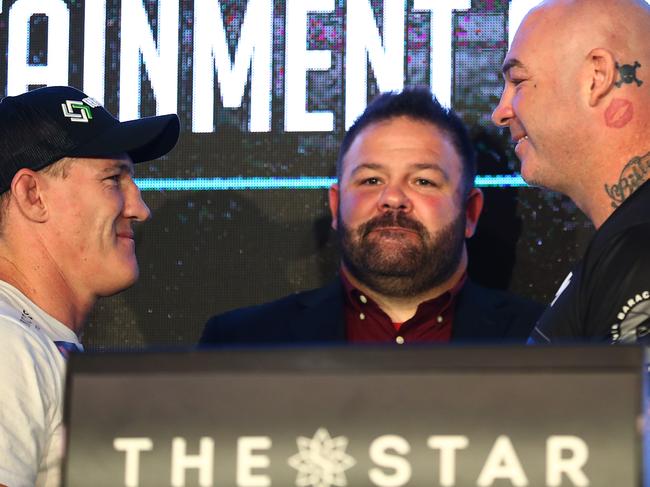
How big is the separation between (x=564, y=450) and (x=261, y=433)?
25 cm

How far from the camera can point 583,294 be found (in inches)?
A: 64.8

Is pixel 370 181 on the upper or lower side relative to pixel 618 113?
lower

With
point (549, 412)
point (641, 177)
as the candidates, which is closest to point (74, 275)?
point (641, 177)

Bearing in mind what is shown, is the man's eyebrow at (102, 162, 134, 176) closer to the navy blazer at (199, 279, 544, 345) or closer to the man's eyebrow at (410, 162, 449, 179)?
the navy blazer at (199, 279, 544, 345)

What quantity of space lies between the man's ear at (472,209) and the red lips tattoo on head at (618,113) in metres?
0.70

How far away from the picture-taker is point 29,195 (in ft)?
6.48

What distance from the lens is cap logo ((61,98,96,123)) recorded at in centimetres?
205

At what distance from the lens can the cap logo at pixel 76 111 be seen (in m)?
2.05

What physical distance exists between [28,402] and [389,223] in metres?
1.09

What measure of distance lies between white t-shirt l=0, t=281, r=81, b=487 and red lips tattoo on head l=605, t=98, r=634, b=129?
1.04 m

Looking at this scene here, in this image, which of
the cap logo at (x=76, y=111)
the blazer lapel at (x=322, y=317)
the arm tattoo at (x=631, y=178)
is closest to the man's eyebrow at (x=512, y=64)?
the arm tattoo at (x=631, y=178)

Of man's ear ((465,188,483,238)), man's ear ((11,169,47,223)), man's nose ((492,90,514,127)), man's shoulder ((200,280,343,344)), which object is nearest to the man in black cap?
Result: man's ear ((11,169,47,223))

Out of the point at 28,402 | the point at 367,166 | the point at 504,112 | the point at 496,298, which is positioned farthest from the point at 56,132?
the point at 496,298

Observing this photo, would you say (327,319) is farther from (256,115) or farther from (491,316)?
(256,115)
